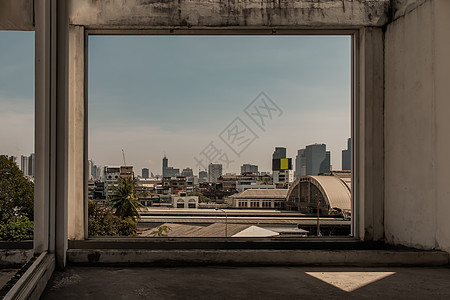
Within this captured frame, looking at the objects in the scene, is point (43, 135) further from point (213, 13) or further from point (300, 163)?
point (300, 163)

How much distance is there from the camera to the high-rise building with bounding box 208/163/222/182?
5.64m

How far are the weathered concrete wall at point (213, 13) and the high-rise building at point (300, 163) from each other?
1907mm

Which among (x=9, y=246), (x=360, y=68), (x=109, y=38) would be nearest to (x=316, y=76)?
(x=360, y=68)

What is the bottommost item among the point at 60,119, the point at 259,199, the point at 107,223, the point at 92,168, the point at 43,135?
the point at 107,223

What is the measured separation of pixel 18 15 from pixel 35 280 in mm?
2077

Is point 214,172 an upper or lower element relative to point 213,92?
lower

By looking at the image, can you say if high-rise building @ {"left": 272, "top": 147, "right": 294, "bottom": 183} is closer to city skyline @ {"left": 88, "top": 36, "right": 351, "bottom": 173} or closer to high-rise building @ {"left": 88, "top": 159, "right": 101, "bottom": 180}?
city skyline @ {"left": 88, "top": 36, "right": 351, "bottom": 173}

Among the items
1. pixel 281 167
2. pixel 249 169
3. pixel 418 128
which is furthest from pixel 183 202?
pixel 418 128

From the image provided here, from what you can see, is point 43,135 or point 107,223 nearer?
point 43,135

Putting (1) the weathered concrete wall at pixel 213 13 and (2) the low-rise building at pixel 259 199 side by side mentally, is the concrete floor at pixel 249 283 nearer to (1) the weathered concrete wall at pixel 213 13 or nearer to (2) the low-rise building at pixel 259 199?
(1) the weathered concrete wall at pixel 213 13

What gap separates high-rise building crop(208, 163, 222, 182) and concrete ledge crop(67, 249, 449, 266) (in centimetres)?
275

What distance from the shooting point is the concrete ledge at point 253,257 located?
107 inches

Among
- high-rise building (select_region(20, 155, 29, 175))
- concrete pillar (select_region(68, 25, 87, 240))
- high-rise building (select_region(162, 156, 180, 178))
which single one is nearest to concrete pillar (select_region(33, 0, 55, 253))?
high-rise building (select_region(20, 155, 29, 175))

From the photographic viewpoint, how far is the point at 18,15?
8.77ft
